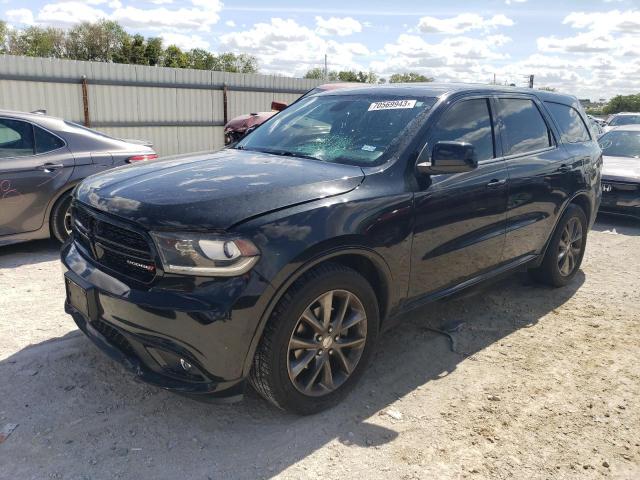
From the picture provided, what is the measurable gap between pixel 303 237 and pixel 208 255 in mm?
475

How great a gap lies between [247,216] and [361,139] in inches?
51.3

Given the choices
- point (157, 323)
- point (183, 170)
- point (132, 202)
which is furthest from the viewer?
point (183, 170)

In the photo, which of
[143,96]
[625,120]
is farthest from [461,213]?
[625,120]

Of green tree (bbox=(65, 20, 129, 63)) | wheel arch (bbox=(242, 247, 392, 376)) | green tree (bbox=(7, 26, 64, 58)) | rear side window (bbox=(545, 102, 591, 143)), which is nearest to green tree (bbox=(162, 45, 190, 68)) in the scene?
green tree (bbox=(65, 20, 129, 63))

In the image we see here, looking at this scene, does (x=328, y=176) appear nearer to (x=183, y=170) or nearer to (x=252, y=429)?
(x=183, y=170)

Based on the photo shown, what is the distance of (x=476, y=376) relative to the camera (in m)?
3.75

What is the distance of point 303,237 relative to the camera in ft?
9.33

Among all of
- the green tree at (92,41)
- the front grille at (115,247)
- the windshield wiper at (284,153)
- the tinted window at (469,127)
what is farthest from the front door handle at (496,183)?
the green tree at (92,41)

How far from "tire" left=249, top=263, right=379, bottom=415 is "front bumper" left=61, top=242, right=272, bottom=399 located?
143mm

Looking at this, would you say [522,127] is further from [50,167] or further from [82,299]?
[50,167]

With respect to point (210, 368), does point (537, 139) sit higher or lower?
higher

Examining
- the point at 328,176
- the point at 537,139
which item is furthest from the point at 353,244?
the point at 537,139

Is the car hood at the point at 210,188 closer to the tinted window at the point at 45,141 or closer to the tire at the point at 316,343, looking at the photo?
the tire at the point at 316,343

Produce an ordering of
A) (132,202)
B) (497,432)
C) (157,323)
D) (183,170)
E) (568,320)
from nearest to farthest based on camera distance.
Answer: (157,323) → (132,202) → (497,432) → (183,170) → (568,320)
